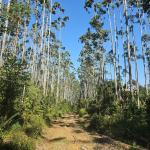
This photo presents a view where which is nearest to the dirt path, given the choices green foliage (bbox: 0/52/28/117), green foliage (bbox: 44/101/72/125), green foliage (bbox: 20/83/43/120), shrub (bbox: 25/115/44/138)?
shrub (bbox: 25/115/44/138)

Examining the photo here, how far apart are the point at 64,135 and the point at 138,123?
4.28 metres

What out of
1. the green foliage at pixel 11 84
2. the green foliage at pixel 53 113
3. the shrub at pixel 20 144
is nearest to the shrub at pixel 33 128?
the green foliage at pixel 11 84

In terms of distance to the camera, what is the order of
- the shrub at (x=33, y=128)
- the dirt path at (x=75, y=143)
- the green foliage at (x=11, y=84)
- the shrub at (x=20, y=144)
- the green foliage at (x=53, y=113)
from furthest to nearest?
the green foliage at (x=53, y=113)
the green foliage at (x=11, y=84)
the shrub at (x=33, y=128)
the dirt path at (x=75, y=143)
the shrub at (x=20, y=144)

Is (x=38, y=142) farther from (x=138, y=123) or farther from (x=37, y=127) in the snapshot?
(x=138, y=123)

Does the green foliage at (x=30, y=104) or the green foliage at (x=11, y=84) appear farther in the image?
the green foliage at (x=30, y=104)

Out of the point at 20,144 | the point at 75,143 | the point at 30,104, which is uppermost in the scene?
the point at 30,104

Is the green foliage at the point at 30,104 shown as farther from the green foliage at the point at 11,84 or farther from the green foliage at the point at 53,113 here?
the green foliage at the point at 53,113

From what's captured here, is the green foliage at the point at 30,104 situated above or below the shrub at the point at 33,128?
above

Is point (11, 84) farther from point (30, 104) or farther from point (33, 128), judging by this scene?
point (30, 104)

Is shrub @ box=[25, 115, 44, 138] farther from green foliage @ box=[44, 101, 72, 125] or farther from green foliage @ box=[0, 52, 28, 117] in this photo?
green foliage @ box=[44, 101, 72, 125]

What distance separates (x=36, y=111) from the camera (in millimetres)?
19031

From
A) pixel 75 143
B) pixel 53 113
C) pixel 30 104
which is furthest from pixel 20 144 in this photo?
pixel 53 113

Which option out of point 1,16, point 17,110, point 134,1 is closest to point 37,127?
point 17,110

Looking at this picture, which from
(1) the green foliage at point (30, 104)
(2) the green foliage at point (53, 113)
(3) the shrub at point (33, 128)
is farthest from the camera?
(2) the green foliage at point (53, 113)
